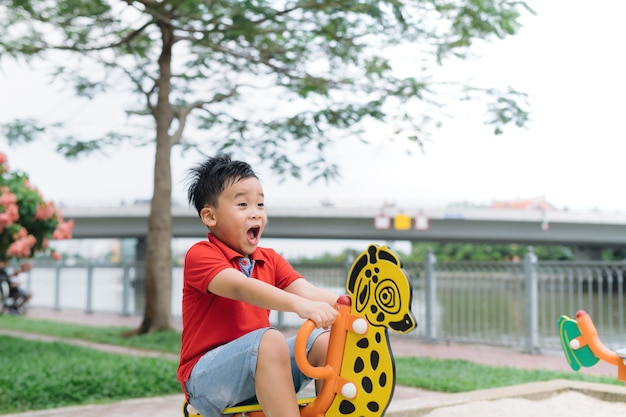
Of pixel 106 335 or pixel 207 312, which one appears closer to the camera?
pixel 207 312

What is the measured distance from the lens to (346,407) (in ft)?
7.27

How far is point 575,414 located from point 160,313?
789 centimetres

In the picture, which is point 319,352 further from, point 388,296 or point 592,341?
point 592,341

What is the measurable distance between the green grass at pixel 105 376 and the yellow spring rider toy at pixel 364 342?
351 cm

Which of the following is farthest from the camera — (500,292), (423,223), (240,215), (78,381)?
(423,223)

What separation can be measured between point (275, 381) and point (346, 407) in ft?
0.82

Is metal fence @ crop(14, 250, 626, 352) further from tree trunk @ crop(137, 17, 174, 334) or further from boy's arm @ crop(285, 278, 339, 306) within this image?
boy's arm @ crop(285, 278, 339, 306)

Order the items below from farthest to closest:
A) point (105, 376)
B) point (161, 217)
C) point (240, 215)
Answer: point (161, 217) < point (105, 376) < point (240, 215)

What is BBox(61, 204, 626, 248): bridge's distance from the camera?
2662 cm

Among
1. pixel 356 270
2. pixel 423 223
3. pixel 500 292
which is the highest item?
pixel 423 223

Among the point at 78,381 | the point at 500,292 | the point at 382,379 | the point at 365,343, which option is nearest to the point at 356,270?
the point at 365,343

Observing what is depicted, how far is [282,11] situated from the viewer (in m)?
8.55

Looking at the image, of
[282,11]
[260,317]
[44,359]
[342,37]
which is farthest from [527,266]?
[260,317]

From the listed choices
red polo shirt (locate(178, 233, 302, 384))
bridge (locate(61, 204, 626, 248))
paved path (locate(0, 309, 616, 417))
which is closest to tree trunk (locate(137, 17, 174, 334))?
paved path (locate(0, 309, 616, 417))
